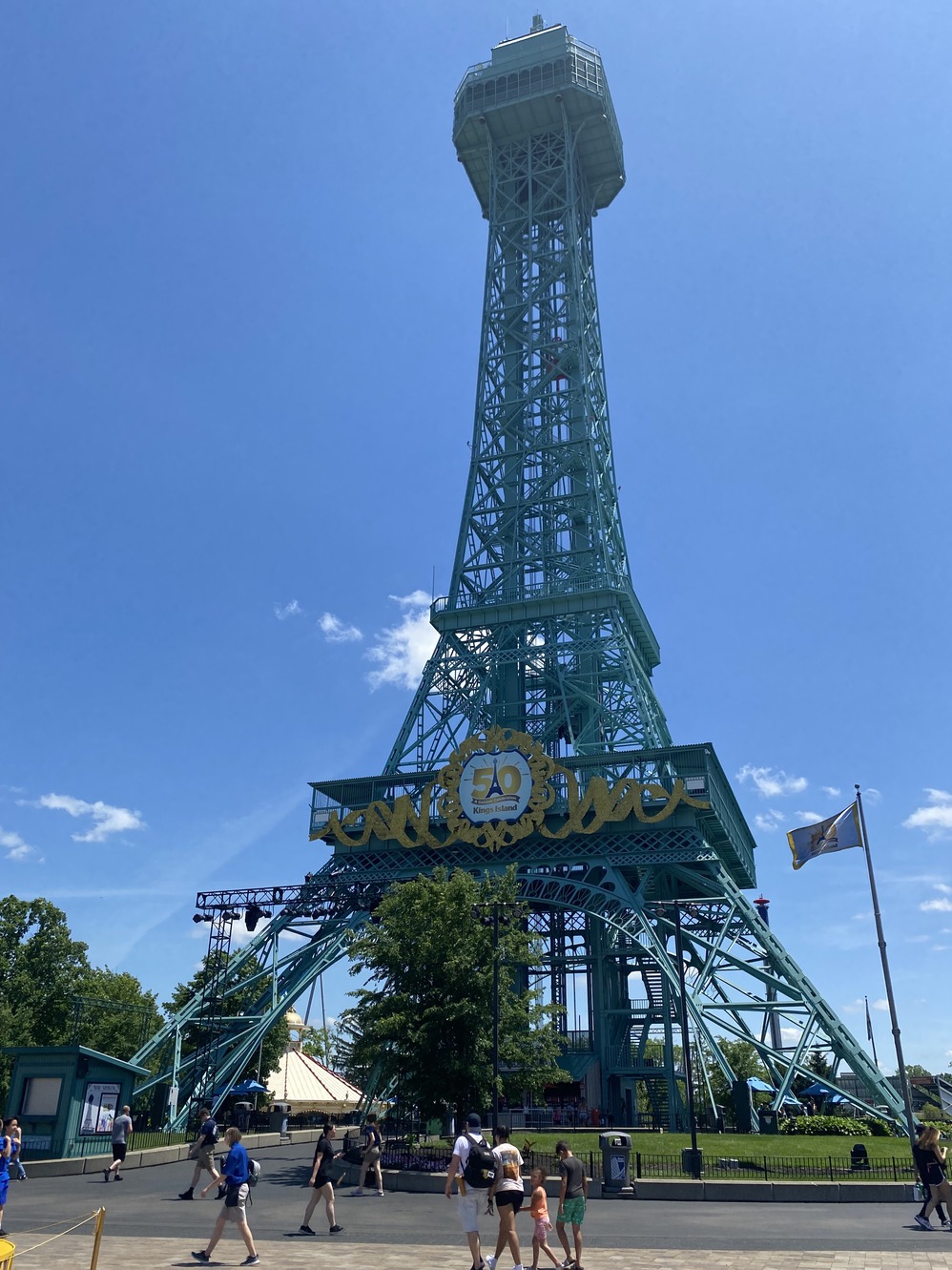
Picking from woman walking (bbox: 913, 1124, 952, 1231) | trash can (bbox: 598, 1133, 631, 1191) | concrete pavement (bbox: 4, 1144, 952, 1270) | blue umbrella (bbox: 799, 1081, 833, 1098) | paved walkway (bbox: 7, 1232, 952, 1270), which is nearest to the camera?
Answer: paved walkway (bbox: 7, 1232, 952, 1270)

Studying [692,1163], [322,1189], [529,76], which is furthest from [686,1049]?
[529,76]

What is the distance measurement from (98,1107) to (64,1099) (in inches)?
59.4

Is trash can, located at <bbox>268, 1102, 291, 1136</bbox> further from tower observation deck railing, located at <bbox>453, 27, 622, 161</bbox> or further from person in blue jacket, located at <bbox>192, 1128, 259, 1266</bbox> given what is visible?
tower observation deck railing, located at <bbox>453, 27, 622, 161</bbox>

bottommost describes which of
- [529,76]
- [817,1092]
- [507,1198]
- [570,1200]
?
[570,1200]

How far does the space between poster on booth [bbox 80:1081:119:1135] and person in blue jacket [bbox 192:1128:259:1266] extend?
1765 centimetres

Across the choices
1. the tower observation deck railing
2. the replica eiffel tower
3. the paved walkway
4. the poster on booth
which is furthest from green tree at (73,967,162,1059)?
the tower observation deck railing

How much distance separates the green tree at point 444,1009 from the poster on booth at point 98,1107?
→ 7825mm

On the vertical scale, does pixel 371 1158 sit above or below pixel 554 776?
below

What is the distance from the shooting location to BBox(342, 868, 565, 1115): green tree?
30.2m

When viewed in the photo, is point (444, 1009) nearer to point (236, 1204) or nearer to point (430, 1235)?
point (430, 1235)

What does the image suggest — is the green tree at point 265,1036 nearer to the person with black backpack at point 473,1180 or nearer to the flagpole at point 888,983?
the flagpole at point 888,983

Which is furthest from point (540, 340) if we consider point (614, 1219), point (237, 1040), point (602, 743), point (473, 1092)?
point (614, 1219)

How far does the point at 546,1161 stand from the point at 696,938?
74.0 feet

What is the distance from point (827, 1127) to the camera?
1555 inches
